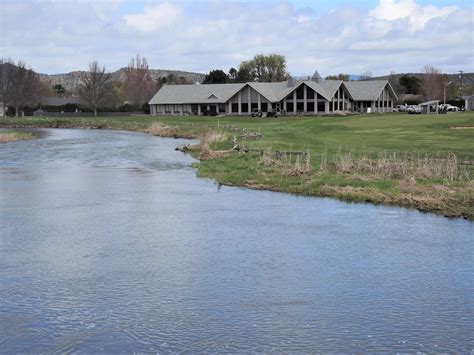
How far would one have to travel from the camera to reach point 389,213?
19.9 metres

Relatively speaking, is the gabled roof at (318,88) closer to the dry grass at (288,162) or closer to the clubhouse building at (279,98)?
the clubhouse building at (279,98)

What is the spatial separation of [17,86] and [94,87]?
14960 millimetres

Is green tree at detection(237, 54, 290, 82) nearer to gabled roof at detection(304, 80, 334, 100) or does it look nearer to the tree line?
the tree line

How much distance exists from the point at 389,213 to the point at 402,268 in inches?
256

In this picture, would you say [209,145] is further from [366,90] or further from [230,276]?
[366,90]

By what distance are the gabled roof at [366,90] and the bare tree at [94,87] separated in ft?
164

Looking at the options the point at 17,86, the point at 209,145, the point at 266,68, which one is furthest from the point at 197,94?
the point at 209,145

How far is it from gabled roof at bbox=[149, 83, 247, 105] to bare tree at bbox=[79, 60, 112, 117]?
18.0 meters

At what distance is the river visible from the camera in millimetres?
9781

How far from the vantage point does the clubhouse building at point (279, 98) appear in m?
101

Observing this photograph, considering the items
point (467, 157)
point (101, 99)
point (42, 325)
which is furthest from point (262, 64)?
point (42, 325)

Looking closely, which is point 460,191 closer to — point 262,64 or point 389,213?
point 389,213

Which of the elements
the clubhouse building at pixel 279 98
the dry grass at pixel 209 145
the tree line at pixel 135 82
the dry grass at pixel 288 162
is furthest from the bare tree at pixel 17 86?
the dry grass at pixel 288 162

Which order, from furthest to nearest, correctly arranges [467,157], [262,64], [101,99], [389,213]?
[262,64] < [101,99] < [467,157] < [389,213]
